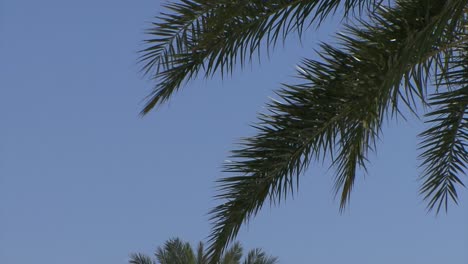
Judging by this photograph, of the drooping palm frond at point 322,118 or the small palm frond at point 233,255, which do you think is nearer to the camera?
the drooping palm frond at point 322,118

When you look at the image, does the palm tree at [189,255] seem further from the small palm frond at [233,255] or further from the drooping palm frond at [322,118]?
the drooping palm frond at [322,118]

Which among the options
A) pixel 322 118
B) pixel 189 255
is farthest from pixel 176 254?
pixel 322 118

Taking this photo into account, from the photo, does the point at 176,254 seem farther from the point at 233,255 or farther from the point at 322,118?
the point at 322,118

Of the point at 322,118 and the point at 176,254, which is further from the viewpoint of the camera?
the point at 176,254

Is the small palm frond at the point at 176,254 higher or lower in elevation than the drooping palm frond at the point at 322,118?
higher

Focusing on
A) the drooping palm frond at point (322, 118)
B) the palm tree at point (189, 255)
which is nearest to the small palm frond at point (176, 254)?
the palm tree at point (189, 255)

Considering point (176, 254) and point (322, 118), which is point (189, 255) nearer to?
point (176, 254)

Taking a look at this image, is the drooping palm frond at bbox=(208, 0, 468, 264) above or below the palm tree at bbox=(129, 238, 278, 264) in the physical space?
below

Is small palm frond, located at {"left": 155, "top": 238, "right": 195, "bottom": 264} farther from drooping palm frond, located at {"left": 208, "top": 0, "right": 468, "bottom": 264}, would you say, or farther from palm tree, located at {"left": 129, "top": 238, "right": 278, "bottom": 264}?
drooping palm frond, located at {"left": 208, "top": 0, "right": 468, "bottom": 264}

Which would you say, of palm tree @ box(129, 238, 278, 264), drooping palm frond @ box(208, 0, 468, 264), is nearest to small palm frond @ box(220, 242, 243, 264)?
palm tree @ box(129, 238, 278, 264)

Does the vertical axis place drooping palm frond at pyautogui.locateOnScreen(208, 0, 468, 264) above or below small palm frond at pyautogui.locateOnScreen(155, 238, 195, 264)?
below

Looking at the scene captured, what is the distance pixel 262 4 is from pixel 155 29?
47.2 inches

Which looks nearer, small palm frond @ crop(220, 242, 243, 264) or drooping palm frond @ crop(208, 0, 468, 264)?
drooping palm frond @ crop(208, 0, 468, 264)

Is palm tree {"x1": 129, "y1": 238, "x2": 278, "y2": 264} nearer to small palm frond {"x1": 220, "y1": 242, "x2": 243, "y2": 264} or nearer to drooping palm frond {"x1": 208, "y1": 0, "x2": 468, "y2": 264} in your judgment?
small palm frond {"x1": 220, "y1": 242, "x2": 243, "y2": 264}
